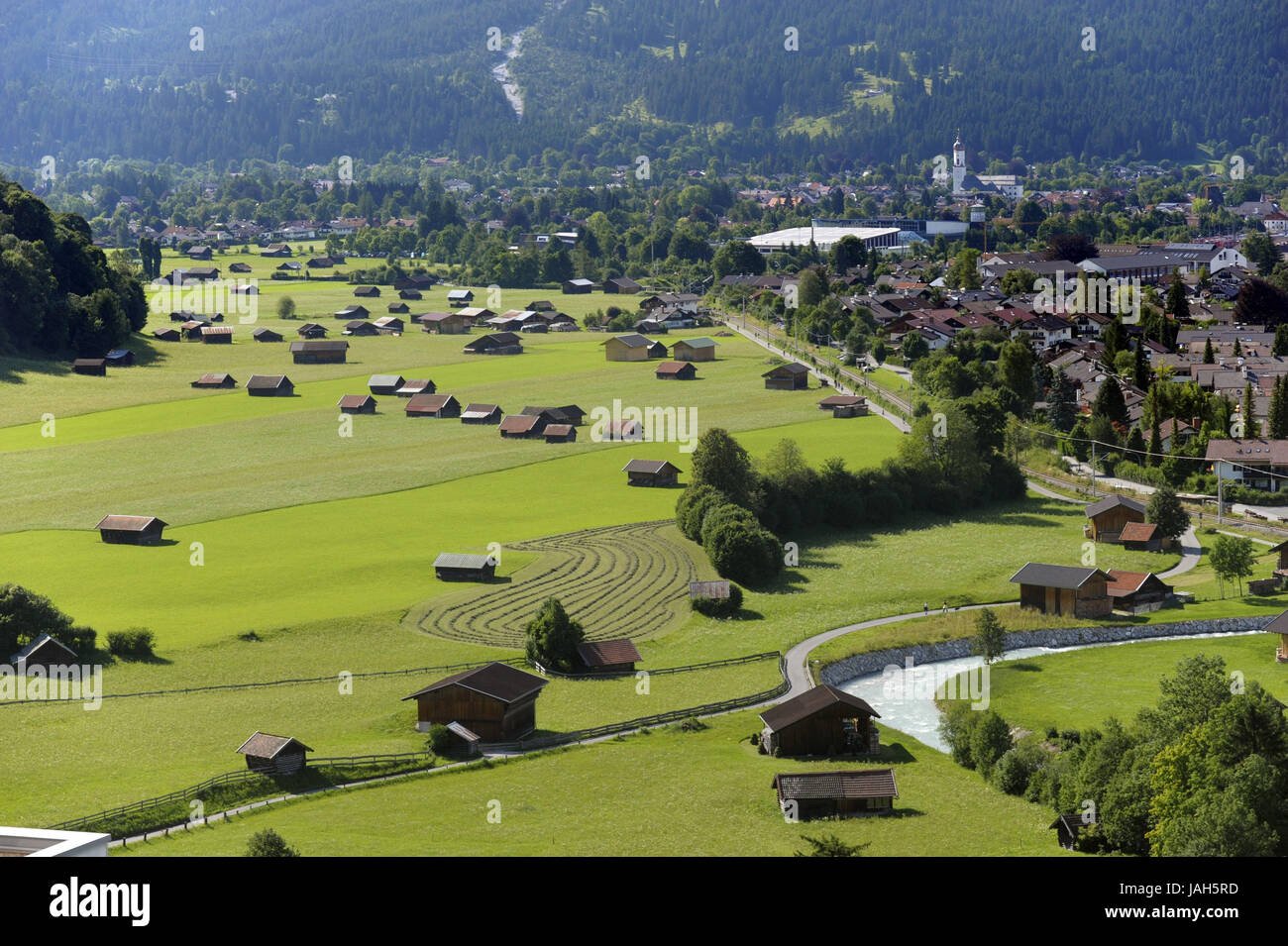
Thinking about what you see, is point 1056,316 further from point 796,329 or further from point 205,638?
point 205,638

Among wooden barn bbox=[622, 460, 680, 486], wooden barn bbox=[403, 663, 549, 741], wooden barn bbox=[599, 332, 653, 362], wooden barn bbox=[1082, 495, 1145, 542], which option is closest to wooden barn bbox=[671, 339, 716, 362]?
wooden barn bbox=[599, 332, 653, 362]

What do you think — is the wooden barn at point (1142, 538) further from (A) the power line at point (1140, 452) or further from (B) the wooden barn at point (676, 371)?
(B) the wooden barn at point (676, 371)

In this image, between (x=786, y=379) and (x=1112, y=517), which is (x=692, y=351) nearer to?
(x=786, y=379)

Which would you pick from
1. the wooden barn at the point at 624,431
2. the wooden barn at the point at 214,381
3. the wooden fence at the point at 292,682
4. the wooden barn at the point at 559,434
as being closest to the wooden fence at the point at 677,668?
the wooden fence at the point at 292,682

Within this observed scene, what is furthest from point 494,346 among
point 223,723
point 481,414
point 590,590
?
point 223,723

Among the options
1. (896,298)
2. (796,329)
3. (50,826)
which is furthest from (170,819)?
(896,298)

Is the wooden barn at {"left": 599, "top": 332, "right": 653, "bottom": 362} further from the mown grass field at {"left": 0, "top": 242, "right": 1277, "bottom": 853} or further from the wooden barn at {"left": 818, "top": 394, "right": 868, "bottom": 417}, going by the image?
the wooden barn at {"left": 818, "top": 394, "right": 868, "bottom": 417}
